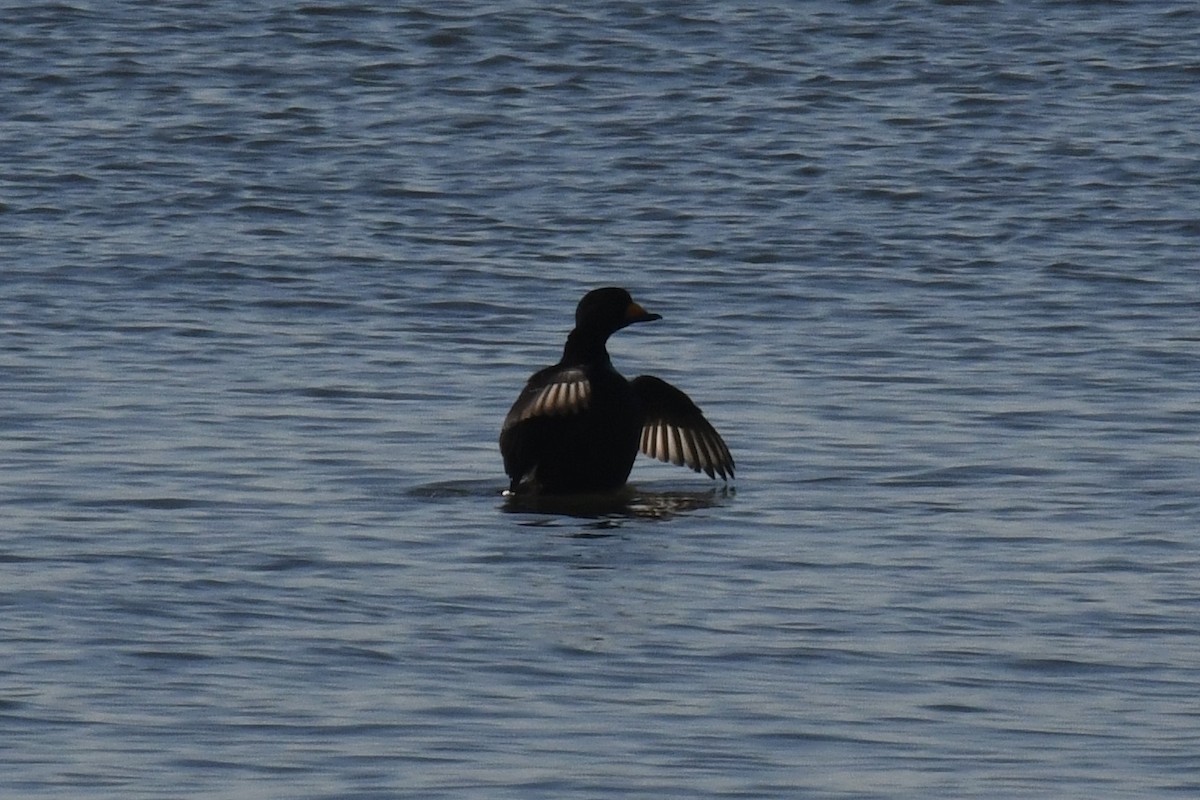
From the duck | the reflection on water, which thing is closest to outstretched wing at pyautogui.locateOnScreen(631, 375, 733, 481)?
the duck

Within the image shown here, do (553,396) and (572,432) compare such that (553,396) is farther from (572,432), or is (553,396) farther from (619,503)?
(619,503)

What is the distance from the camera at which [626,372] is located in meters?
14.2

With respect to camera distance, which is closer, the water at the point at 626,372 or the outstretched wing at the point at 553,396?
the water at the point at 626,372

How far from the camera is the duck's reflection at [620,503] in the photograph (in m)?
11.2

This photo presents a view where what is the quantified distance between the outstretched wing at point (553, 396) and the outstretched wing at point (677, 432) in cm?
49

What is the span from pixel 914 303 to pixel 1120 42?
37.3ft

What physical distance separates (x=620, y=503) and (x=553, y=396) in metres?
0.52

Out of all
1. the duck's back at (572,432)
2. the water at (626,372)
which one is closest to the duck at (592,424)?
the duck's back at (572,432)

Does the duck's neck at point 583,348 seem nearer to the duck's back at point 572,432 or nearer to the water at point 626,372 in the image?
the duck's back at point 572,432

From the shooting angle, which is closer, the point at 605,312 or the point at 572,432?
the point at 572,432

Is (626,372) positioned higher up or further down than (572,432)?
further down

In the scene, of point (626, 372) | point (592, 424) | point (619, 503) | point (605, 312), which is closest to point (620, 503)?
point (619, 503)

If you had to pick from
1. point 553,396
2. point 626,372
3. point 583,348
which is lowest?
point 626,372

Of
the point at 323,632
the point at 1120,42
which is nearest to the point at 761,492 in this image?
the point at 323,632
